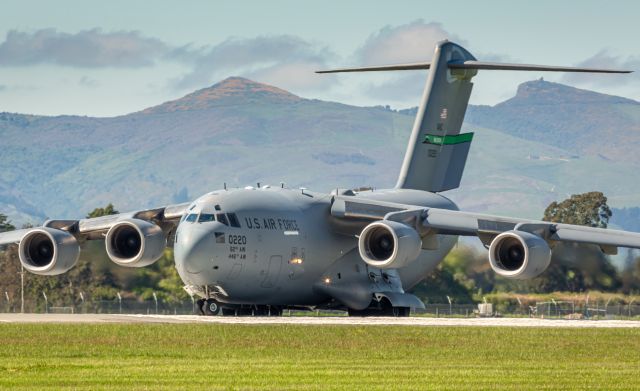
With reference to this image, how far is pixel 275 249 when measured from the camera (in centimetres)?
3878

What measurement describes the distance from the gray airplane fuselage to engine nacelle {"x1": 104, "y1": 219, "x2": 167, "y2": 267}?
188 cm

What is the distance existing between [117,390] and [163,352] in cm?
628

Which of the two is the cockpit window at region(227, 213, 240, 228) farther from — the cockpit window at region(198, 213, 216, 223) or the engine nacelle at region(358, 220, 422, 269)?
the engine nacelle at region(358, 220, 422, 269)

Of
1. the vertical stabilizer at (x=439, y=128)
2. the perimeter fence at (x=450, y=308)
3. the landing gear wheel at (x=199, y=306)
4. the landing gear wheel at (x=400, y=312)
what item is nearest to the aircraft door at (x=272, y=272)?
the landing gear wheel at (x=199, y=306)

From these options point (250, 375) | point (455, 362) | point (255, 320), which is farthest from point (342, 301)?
point (250, 375)

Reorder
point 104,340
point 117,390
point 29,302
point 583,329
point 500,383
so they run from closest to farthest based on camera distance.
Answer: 1. point 117,390
2. point 500,383
3. point 104,340
4. point 583,329
5. point 29,302

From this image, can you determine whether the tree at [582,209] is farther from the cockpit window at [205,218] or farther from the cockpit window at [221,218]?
the cockpit window at [205,218]

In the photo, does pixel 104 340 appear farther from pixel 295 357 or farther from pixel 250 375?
pixel 250 375

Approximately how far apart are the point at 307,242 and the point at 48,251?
286 inches

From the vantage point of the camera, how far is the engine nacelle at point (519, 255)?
36.3 m

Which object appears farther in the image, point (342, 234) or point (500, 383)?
point (342, 234)

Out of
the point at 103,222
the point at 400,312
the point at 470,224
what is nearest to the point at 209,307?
the point at 103,222

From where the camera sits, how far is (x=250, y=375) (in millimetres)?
21812

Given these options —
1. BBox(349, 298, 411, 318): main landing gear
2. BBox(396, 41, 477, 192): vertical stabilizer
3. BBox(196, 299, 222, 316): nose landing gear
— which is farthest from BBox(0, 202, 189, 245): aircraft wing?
BBox(396, 41, 477, 192): vertical stabilizer
